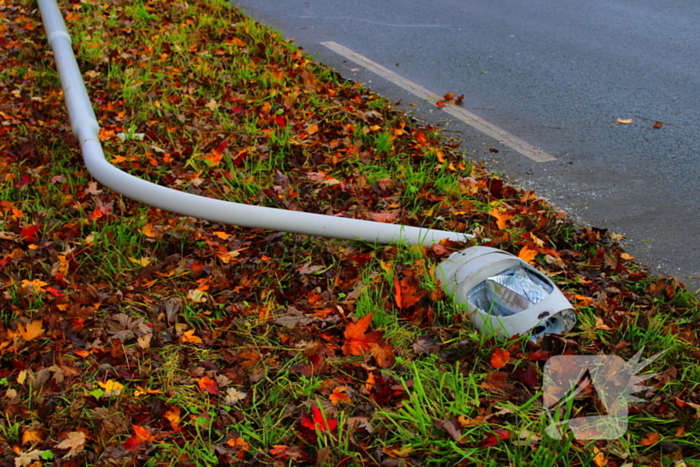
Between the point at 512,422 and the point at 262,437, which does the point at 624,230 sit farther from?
the point at 262,437

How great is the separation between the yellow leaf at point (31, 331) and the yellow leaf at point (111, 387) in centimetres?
40

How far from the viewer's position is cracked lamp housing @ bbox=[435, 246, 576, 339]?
2.29 metres

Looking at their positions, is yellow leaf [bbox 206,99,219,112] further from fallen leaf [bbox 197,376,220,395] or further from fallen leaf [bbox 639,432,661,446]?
fallen leaf [bbox 639,432,661,446]

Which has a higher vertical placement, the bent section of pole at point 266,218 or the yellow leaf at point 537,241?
the bent section of pole at point 266,218

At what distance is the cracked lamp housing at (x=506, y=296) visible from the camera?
2295mm

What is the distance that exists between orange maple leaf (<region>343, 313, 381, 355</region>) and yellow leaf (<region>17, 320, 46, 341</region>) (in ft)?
3.98

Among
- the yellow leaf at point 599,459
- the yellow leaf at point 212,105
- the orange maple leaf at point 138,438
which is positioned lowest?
the orange maple leaf at point 138,438

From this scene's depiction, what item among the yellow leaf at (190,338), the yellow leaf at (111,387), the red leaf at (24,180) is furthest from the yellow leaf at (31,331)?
the red leaf at (24,180)

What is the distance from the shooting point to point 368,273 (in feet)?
9.04

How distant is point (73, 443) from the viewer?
78.3 inches

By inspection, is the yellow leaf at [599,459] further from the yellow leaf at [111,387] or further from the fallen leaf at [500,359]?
the yellow leaf at [111,387]

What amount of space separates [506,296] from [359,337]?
1.99ft

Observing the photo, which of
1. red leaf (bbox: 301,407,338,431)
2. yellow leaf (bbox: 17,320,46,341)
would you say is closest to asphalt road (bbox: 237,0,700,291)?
red leaf (bbox: 301,407,338,431)

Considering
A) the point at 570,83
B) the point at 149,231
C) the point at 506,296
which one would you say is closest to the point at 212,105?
the point at 149,231
